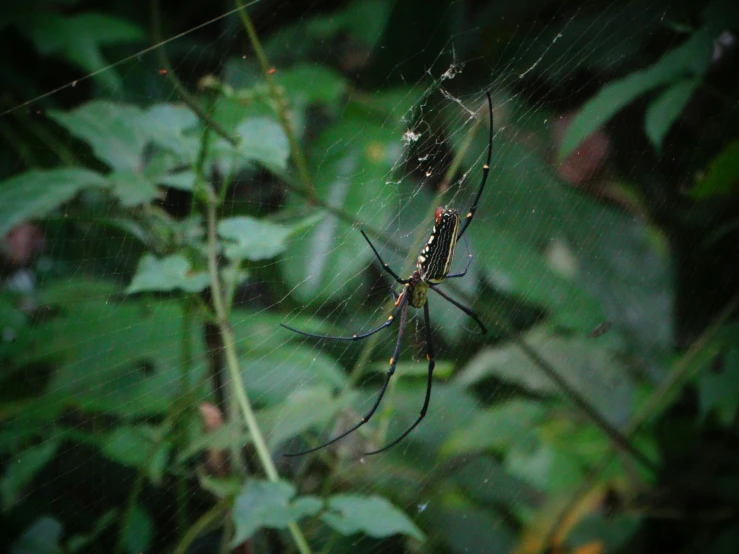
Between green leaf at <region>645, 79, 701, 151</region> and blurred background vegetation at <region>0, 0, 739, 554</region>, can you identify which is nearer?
blurred background vegetation at <region>0, 0, 739, 554</region>

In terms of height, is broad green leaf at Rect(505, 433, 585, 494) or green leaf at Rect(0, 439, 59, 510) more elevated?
green leaf at Rect(0, 439, 59, 510)

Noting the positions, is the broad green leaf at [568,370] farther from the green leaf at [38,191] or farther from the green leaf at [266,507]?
the green leaf at [38,191]

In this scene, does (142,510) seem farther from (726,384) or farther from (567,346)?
(726,384)

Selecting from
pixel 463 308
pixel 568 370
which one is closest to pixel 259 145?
pixel 463 308

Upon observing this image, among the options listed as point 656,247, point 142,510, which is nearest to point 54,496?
point 142,510

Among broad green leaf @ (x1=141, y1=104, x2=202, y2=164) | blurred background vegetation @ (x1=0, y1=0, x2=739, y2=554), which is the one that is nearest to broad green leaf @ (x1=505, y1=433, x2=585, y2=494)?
blurred background vegetation @ (x1=0, y1=0, x2=739, y2=554)

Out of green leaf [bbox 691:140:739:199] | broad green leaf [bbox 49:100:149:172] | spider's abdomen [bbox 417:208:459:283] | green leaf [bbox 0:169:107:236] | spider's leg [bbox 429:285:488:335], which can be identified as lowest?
green leaf [bbox 691:140:739:199]

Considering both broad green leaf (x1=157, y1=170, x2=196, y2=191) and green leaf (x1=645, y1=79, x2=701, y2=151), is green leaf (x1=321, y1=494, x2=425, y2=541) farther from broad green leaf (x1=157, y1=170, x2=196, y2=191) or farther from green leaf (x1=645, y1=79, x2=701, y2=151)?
green leaf (x1=645, y1=79, x2=701, y2=151)
